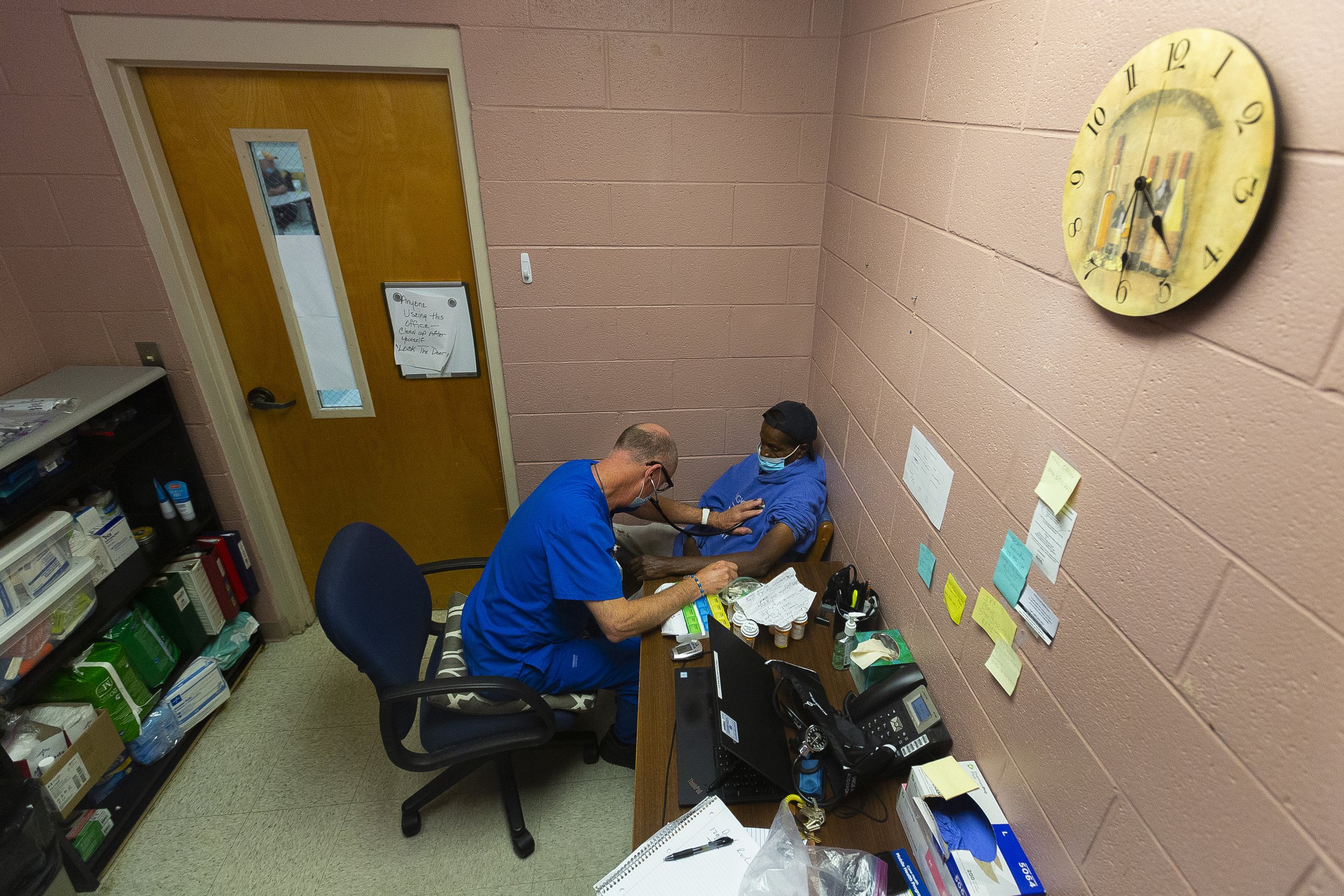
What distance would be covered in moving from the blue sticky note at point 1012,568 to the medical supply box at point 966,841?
0.40 m

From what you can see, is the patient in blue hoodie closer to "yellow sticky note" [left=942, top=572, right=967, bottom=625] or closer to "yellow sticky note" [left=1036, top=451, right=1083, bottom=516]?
"yellow sticky note" [left=942, top=572, right=967, bottom=625]

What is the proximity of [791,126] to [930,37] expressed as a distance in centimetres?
75

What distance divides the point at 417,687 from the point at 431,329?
1369mm

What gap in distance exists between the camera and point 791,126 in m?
Answer: 2.22

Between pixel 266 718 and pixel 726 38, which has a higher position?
pixel 726 38

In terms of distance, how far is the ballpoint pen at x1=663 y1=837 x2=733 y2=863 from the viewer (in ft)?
4.16

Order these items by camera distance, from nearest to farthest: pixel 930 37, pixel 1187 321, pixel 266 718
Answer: pixel 1187 321 → pixel 930 37 → pixel 266 718

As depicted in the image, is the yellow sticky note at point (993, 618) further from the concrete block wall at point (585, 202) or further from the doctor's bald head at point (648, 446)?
the concrete block wall at point (585, 202)

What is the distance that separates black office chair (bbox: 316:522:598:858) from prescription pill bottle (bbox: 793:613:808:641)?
0.68 m

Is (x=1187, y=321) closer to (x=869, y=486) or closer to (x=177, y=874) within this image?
(x=869, y=486)

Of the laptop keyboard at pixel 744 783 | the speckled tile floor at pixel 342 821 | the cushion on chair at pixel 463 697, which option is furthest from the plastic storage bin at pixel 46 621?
the laptop keyboard at pixel 744 783

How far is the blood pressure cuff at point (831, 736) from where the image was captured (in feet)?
4.45

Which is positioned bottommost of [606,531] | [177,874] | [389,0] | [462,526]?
[177,874]

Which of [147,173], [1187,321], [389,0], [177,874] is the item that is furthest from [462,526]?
[1187,321]
